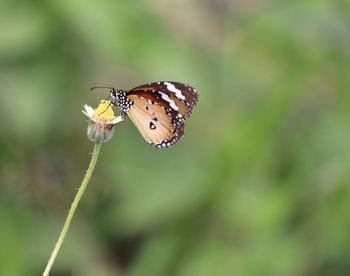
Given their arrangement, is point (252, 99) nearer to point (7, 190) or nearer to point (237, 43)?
point (237, 43)

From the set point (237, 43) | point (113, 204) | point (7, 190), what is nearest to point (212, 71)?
point (237, 43)

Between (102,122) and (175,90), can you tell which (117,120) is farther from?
(175,90)

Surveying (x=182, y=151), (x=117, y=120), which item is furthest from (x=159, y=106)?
(x=182, y=151)

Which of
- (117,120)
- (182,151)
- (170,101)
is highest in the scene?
(182,151)

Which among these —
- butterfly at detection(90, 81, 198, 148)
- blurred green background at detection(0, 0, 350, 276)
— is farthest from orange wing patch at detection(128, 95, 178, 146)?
blurred green background at detection(0, 0, 350, 276)

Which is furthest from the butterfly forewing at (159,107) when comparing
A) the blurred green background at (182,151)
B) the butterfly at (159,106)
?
the blurred green background at (182,151)

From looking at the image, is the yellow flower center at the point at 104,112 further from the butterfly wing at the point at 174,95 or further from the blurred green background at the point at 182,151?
the blurred green background at the point at 182,151

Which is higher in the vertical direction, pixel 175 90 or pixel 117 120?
pixel 175 90
